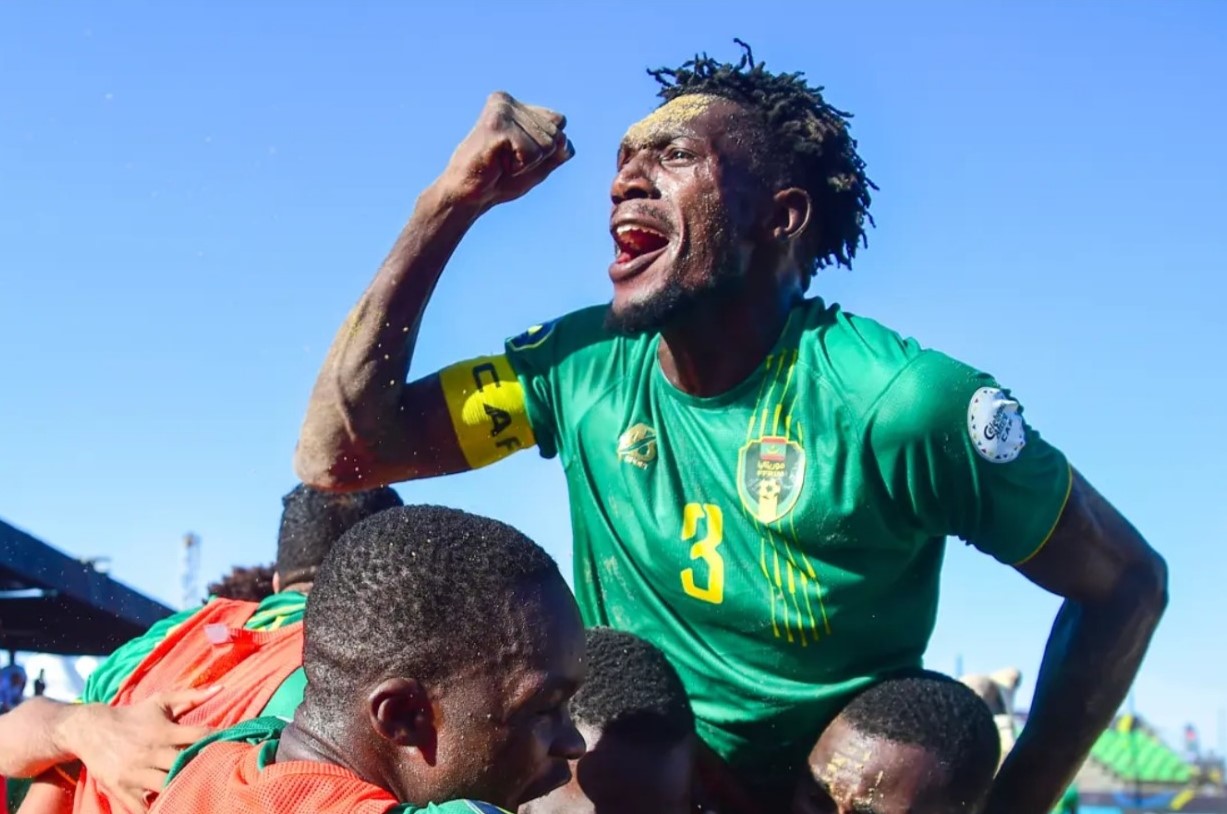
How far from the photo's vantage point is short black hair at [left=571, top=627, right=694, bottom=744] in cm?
331

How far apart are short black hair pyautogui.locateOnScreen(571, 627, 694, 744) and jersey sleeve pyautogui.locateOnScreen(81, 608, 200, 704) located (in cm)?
111

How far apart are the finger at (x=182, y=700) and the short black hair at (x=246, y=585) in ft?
7.74

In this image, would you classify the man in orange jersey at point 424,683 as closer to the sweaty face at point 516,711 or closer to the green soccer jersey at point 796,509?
the sweaty face at point 516,711

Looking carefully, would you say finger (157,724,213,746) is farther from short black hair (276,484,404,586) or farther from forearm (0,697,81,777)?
short black hair (276,484,404,586)

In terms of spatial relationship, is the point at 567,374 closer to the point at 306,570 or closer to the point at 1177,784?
the point at 306,570

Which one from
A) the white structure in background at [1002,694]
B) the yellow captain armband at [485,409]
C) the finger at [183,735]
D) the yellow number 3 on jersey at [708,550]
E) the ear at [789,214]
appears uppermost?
the ear at [789,214]

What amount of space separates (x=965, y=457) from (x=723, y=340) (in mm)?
648

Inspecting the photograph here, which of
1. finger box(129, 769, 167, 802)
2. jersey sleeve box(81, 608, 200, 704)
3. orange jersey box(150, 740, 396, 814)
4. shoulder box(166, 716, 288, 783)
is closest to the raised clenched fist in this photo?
jersey sleeve box(81, 608, 200, 704)

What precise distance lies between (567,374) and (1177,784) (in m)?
24.7

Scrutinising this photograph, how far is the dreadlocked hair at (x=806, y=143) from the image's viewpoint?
12.6 ft

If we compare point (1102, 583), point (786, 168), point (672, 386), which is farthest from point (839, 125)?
point (1102, 583)

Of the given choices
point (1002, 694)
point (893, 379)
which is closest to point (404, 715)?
point (893, 379)

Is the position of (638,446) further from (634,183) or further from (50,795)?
(50,795)

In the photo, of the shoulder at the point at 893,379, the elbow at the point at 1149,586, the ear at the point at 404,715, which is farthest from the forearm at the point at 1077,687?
the ear at the point at 404,715
